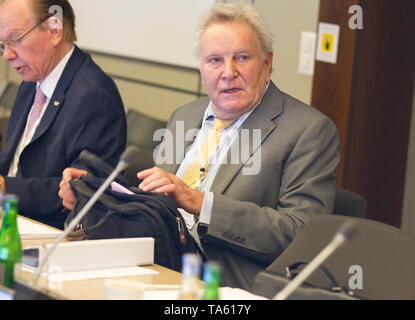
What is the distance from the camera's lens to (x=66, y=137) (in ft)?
9.70

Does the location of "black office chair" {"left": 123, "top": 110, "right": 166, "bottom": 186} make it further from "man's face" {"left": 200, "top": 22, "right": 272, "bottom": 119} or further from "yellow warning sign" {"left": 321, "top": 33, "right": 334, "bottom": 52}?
"man's face" {"left": 200, "top": 22, "right": 272, "bottom": 119}

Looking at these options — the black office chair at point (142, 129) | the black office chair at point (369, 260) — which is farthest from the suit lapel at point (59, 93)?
the black office chair at point (369, 260)

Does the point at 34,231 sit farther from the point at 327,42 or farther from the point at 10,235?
the point at 327,42

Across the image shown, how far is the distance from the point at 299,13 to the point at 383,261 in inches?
92.1

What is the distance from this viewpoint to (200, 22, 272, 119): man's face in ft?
8.48

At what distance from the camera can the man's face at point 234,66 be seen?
258 centimetres

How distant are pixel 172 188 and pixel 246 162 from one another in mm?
339

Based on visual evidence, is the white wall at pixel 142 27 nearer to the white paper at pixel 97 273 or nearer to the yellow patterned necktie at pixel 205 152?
the yellow patterned necktie at pixel 205 152

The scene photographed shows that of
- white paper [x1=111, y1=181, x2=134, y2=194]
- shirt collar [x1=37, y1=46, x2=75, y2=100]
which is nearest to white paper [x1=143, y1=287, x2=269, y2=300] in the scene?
white paper [x1=111, y1=181, x2=134, y2=194]

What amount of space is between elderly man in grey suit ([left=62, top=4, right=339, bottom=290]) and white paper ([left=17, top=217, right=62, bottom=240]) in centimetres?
12

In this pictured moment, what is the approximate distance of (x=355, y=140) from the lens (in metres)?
3.78

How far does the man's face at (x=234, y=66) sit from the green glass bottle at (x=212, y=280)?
1.28m

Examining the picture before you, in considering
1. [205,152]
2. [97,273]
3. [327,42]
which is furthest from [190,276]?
[327,42]
